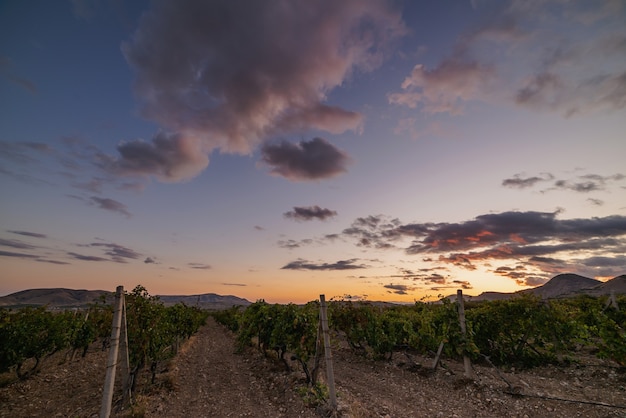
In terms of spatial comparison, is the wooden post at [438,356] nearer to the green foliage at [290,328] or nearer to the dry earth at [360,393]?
the dry earth at [360,393]

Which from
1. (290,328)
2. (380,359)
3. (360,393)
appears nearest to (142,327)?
(290,328)

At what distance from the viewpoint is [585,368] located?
11742 millimetres

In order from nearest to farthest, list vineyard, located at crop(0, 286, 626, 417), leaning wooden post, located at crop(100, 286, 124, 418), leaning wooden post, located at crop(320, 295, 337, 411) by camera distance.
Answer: leaning wooden post, located at crop(100, 286, 124, 418) < leaning wooden post, located at crop(320, 295, 337, 411) < vineyard, located at crop(0, 286, 626, 417)

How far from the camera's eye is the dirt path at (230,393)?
9.41 metres

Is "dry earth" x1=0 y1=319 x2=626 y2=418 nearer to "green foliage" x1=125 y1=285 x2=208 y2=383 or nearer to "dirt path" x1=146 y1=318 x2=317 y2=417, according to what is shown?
"dirt path" x1=146 y1=318 x2=317 y2=417

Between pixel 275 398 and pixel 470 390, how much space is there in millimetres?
6890

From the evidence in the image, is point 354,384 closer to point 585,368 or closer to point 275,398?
point 275,398

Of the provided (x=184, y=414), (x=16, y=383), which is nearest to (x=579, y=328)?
(x=184, y=414)

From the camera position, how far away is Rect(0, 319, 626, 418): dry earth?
884 centimetres

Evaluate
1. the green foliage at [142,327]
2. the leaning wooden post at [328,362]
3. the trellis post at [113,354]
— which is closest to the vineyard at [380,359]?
the green foliage at [142,327]

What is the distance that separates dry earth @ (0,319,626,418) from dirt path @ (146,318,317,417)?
0.11 feet

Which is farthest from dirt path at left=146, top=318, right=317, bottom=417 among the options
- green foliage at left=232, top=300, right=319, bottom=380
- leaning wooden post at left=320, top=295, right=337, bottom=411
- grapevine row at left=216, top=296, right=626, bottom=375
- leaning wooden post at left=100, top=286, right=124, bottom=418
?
leaning wooden post at left=100, top=286, right=124, bottom=418

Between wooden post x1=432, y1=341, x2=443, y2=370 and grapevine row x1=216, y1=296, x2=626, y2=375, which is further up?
grapevine row x1=216, y1=296, x2=626, y2=375

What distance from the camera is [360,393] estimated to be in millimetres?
10672
